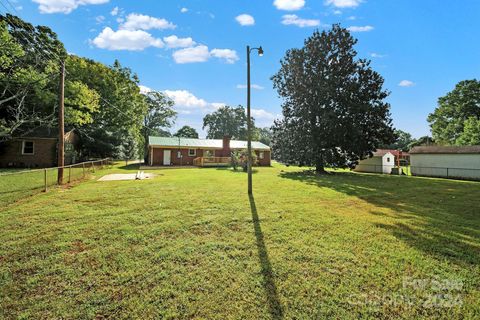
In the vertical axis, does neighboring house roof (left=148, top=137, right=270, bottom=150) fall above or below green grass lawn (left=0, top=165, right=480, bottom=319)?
above

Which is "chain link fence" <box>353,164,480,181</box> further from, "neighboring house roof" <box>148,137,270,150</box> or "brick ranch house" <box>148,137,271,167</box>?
"brick ranch house" <box>148,137,271,167</box>

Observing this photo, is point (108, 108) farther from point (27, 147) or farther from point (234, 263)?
point (234, 263)

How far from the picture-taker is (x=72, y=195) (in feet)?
26.9

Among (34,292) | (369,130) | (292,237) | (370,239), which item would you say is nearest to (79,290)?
(34,292)

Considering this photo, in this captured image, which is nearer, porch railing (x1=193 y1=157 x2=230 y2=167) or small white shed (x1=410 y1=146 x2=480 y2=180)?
small white shed (x1=410 y1=146 x2=480 y2=180)

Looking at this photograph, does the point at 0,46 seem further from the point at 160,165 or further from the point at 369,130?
the point at 369,130

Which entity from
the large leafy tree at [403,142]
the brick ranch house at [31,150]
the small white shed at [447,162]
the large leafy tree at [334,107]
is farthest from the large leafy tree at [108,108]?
the large leafy tree at [403,142]

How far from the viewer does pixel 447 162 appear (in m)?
19.9

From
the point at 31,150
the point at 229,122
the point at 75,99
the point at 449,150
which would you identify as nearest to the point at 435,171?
the point at 449,150

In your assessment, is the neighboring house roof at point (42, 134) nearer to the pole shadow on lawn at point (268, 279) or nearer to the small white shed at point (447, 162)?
the pole shadow on lawn at point (268, 279)

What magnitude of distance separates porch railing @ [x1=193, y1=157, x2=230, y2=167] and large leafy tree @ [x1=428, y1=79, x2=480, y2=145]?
118 feet

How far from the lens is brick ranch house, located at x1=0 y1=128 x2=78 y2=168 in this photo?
1950 centimetres

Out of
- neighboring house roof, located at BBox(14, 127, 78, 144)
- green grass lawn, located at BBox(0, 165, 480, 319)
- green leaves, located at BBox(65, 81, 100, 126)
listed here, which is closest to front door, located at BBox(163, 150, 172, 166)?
green leaves, located at BBox(65, 81, 100, 126)

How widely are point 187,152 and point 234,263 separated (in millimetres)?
24861
